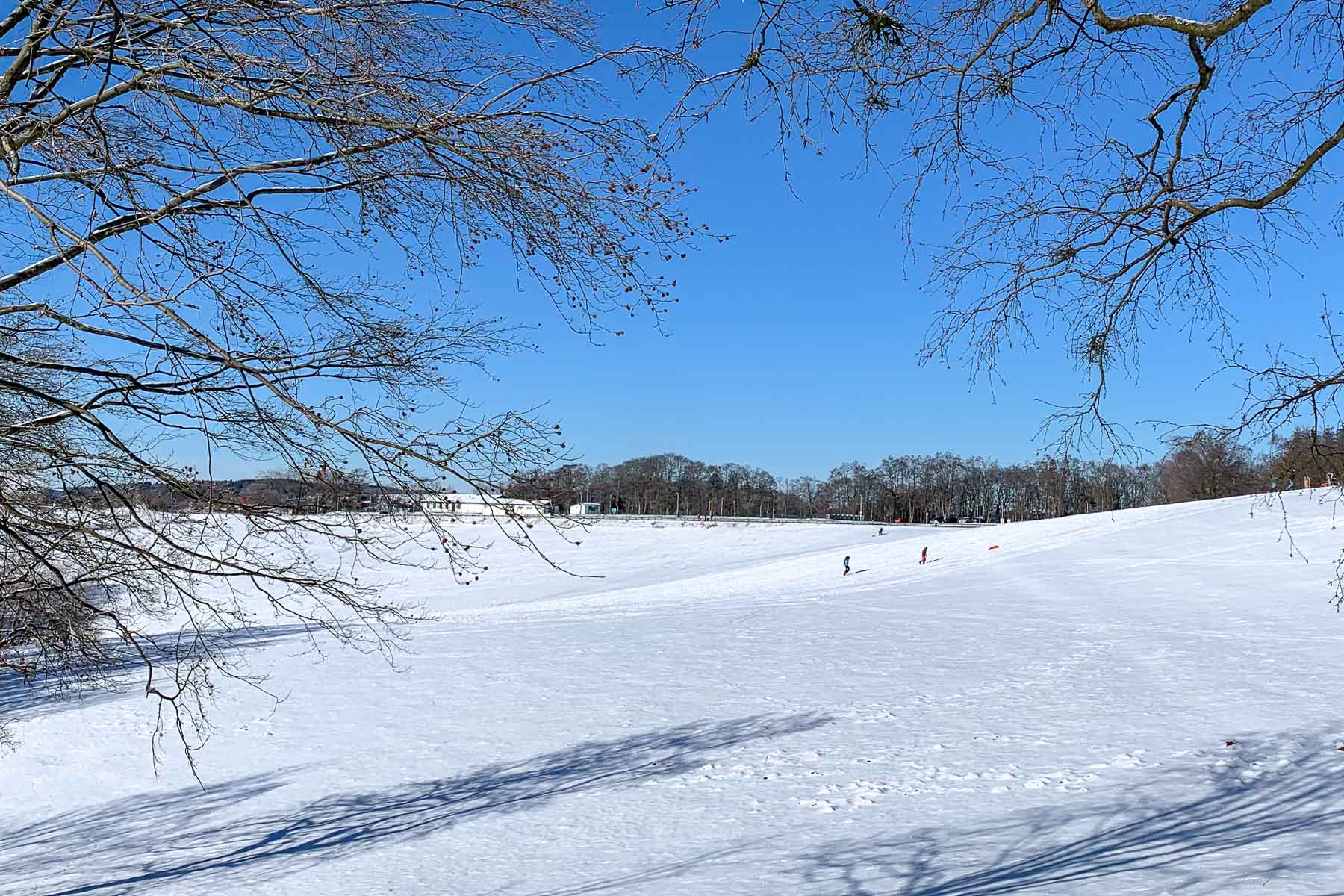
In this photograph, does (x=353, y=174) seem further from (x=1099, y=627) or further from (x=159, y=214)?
(x=1099, y=627)

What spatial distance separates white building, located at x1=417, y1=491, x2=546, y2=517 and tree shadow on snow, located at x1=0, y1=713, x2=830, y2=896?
6888 millimetres

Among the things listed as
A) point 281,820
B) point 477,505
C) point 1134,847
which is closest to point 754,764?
point 1134,847

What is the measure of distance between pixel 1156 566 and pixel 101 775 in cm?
2492

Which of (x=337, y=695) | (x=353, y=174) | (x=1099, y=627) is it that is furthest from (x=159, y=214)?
(x=1099, y=627)

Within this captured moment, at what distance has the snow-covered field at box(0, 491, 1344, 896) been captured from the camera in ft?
23.7

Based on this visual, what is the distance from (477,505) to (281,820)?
8.64 meters

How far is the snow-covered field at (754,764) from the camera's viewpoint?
285 inches

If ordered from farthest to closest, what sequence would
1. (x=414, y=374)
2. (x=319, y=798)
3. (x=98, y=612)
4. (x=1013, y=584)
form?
(x=1013, y=584) < (x=319, y=798) < (x=98, y=612) < (x=414, y=374)

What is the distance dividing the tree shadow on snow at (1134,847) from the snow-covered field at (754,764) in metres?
0.03

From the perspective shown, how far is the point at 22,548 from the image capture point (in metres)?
4.17

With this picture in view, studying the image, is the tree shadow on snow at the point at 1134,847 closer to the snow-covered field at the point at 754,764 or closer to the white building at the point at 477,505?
the snow-covered field at the point at 754,764

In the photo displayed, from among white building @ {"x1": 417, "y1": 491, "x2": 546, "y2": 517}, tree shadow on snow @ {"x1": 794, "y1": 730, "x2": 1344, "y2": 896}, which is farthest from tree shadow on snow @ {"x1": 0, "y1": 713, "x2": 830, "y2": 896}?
white building @ {"x1": 417, "y1": 491, "x2": 546, "y2": 517}

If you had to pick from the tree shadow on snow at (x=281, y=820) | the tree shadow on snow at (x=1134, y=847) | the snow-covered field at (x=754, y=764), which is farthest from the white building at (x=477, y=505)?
the tree shadow on snow at (x=281, y=820)

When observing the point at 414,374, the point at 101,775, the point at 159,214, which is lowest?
the point at 101,775
